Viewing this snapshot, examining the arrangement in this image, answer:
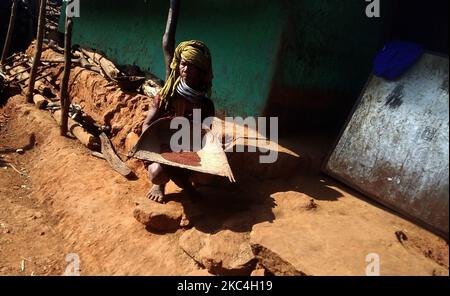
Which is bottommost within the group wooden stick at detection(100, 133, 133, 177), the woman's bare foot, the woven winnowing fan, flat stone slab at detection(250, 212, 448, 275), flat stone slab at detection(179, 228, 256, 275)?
wooden stick at detection(100, 133, 133, 177)

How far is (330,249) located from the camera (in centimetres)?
276

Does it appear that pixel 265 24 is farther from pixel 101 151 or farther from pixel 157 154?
pixel 101 151

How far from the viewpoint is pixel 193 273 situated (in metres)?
3.05

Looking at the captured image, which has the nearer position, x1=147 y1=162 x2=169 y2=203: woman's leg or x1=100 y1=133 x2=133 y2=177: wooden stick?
x1=147 y1=162 x2=169 y2=203: woman's leg

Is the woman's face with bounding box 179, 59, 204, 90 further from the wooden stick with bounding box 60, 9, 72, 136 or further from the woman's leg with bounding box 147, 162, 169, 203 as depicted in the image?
the wooden stick with bounding box 60, 9, 72, 136

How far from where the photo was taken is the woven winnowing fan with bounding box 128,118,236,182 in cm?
335

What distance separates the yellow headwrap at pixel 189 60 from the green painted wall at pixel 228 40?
3.77ft

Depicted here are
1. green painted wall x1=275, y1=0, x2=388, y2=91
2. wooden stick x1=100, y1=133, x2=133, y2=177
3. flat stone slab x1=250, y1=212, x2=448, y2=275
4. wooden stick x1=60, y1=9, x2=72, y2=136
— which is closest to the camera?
flat stone slab x1=250, y1=212, x2=448, y2=275

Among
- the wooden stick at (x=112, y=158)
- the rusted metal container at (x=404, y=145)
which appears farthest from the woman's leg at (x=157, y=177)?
the rusted metal container at (x=404, y=145)

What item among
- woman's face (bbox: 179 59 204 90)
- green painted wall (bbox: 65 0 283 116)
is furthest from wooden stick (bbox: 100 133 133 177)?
woman's face (bbox: 179 59 204 90)

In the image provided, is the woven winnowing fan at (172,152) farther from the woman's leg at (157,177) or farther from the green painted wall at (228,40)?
the green painted wall at (228,40)

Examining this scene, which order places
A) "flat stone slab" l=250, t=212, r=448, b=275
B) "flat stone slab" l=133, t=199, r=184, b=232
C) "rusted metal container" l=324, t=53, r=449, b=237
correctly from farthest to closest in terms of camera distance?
"flat stone slab" l=133, t=199, r=184, b=232, "rusted metal container" l=324, t=53, r=449, b=237, "flat stone slab" l=250, t=212, r=448, b=275

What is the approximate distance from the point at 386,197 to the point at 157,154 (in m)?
2.04

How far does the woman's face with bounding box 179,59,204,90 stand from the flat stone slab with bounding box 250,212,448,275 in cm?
145
